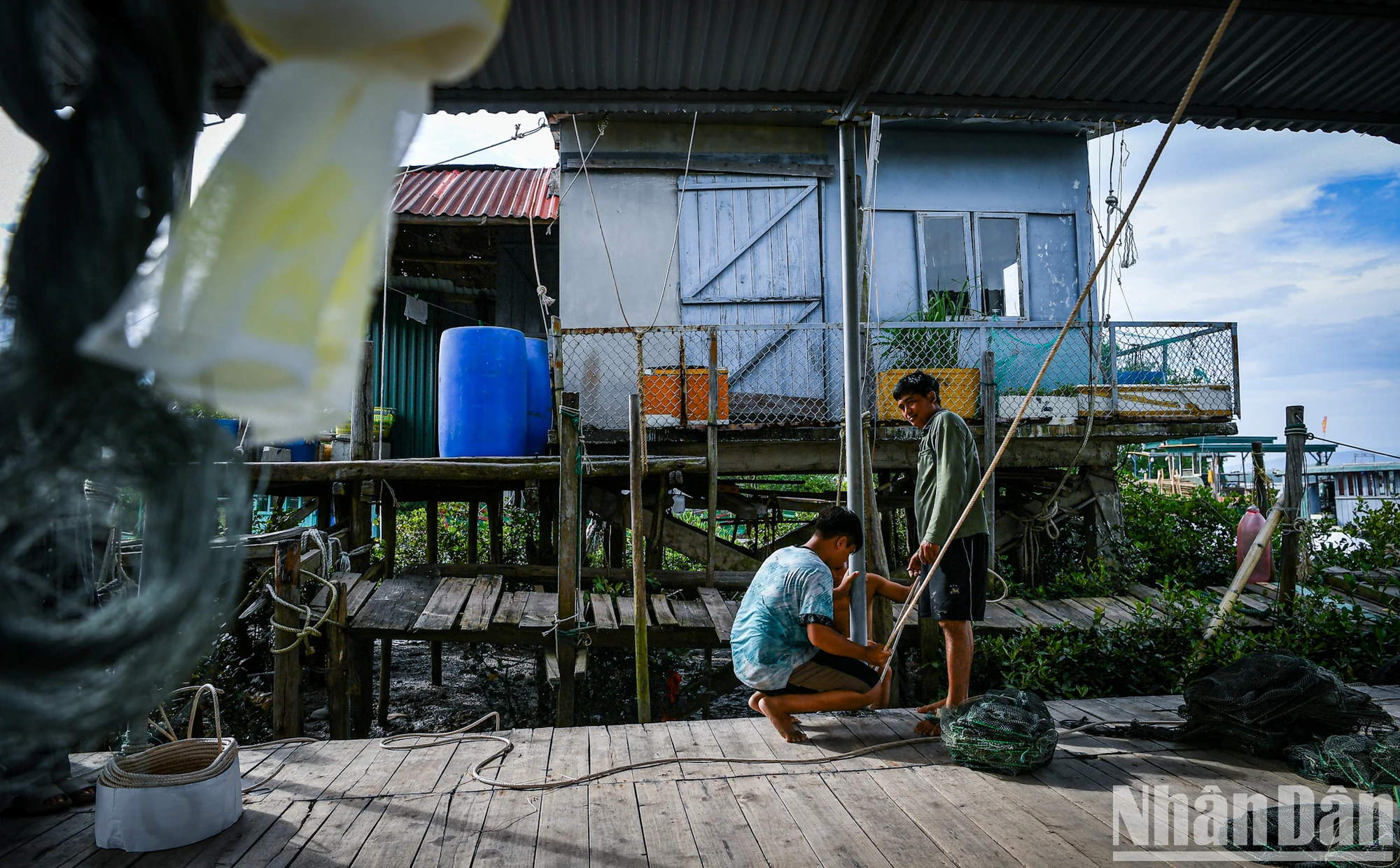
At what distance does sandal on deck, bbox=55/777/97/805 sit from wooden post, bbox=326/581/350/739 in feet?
6.21

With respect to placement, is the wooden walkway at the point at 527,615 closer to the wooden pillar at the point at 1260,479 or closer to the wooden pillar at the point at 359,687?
the wooden pillar at the point at 359,687

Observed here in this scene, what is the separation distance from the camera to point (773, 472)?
7941mm

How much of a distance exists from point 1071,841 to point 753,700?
5.41 ft

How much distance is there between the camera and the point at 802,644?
3.85m

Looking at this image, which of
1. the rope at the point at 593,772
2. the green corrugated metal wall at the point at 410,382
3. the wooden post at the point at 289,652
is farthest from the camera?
the green corrugated metal wall at the point at 410,382

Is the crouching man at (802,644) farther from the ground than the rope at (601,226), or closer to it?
closer to it

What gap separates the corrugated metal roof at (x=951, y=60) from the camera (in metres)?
3.38

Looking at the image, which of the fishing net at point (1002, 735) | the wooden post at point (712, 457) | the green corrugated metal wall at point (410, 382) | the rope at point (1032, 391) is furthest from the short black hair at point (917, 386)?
the green corrugated metal wall at point (410, 382)

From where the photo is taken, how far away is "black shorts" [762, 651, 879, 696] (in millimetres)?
3861

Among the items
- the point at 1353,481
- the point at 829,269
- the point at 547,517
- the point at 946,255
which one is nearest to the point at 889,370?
the point at 829,269

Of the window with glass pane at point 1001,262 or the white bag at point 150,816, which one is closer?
the white bag at point 150,816

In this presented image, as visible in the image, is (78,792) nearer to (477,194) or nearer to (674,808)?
(674,808)

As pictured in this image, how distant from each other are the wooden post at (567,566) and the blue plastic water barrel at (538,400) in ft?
8.04

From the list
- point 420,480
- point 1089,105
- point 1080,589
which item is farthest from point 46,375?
point 1080,589
